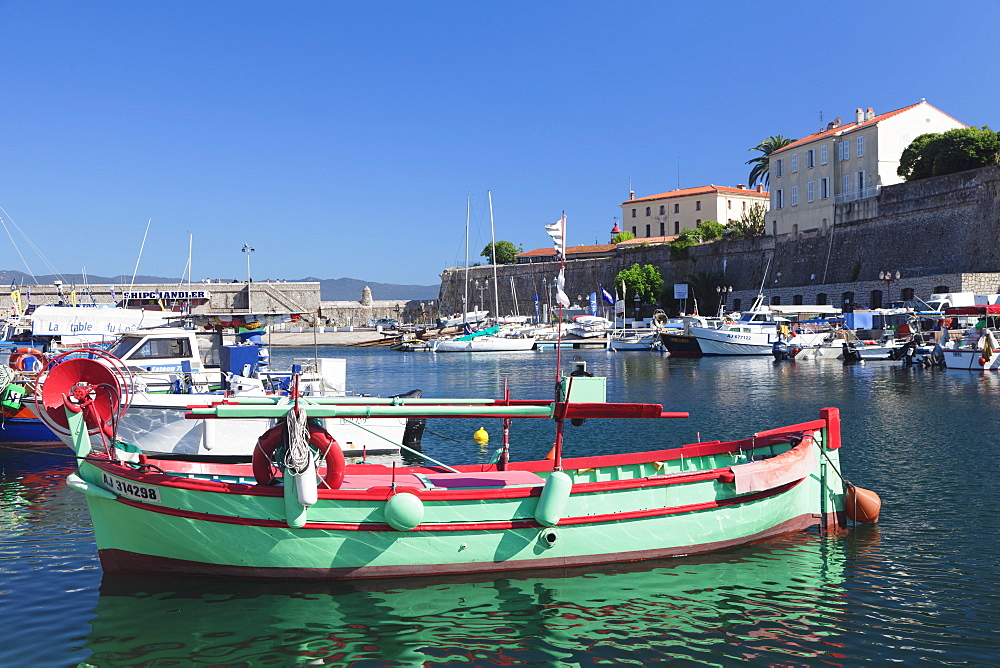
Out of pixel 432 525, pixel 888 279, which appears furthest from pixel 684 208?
pixel 432 525

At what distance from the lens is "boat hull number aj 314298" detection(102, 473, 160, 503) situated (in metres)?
8.20

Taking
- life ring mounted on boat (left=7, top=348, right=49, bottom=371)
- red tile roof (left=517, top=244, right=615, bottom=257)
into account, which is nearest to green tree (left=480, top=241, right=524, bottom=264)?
red tile roof (left=517, top=244, right=615, bottom=257)

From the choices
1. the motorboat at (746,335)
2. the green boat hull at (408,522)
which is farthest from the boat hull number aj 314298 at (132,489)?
the motorboat at (746,335)

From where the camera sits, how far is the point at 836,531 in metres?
10.5

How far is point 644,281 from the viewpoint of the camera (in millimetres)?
67500

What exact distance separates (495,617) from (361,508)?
5.76ft

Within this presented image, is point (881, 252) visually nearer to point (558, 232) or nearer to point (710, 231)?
point (710, 231)

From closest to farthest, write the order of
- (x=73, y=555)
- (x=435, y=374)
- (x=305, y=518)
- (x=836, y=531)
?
1. (x=305, y=518)
2. (x=73, y=555)
3. (x=836, y=531)
4. (x=435, y=374)

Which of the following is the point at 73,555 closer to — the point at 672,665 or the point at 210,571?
the point at 210,571

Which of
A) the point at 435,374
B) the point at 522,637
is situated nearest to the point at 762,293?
the point at 435,374

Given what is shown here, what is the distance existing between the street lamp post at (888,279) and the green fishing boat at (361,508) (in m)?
42.7

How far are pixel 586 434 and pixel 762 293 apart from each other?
138 feet

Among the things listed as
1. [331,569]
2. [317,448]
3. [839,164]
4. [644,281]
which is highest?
[839,164]

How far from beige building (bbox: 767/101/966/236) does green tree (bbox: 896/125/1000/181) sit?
131 centimetres
